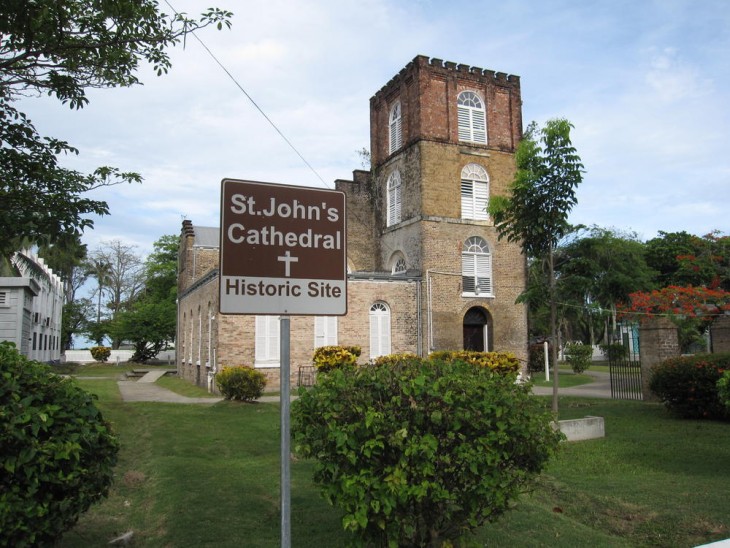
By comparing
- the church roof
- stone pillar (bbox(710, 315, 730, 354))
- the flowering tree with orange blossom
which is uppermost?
the church roof

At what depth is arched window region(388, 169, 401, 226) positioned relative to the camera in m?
29.6

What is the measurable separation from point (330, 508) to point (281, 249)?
452cm

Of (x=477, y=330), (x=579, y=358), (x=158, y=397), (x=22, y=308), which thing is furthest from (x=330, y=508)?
(x=579, y=358)

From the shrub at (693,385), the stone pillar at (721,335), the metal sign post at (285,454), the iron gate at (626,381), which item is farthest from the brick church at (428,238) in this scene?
the metal sign post at (285,454)

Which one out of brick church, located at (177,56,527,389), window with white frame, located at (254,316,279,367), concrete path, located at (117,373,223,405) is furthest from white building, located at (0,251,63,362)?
window with white frame, located at (254,316,279,367)

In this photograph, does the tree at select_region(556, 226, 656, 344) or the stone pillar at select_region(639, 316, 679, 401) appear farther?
the tree at select_region(556, 226, 656, 344)

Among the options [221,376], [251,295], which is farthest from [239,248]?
[221,376]

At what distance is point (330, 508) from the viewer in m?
7.11

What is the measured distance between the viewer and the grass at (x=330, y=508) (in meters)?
6.21

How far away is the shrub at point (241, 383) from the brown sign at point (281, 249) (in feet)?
47.9

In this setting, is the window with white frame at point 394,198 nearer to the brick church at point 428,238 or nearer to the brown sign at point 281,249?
the brick church at point 428,238

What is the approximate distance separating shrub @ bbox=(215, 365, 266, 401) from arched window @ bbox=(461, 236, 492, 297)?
12.5 metres

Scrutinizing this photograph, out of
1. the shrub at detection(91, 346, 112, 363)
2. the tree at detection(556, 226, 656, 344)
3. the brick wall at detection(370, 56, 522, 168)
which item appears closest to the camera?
the brick wall at detection(370, 56, 522, 168)

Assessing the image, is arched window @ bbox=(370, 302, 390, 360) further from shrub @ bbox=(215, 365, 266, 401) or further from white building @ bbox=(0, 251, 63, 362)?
white building @ bbox=(0, 251, 63, 362)
